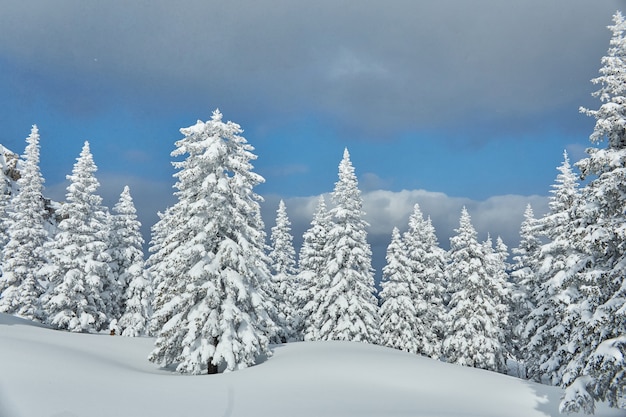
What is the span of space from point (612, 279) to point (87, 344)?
83.0 feet

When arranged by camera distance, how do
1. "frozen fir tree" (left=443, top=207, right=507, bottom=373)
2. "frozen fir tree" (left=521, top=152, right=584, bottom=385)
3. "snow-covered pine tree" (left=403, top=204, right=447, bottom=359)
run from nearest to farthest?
1. "frozen fir tree" (left=521, top=152, right=584, bottom=385)
2. "frozen fir tree" (left=443, top=207, right=507, bottom=373)
3. "snow-covered pine tree" (left=403, top=204, right=447, bottom=359)

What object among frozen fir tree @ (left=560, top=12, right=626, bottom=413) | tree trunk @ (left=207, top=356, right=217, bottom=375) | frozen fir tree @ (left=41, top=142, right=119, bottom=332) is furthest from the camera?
frozen fir tree @ (left=41, top=142, right=119, bottom=332)

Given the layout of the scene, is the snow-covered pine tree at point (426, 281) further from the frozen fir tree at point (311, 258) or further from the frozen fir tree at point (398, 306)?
the frozen fir tree at point (311, 258)

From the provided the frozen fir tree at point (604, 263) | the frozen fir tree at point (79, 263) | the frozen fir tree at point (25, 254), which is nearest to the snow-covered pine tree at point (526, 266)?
the frozen fir tree at point (604, 263)

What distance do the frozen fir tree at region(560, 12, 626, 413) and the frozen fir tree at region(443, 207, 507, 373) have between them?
2344 cm

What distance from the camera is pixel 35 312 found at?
130ft

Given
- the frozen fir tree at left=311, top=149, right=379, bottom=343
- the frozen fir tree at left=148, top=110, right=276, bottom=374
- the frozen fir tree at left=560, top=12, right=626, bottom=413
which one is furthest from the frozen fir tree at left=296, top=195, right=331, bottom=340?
the frozen fir tree at left=560, top=12, right=626, bottom=413

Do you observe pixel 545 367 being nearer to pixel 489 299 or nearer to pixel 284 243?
pixel 489 299

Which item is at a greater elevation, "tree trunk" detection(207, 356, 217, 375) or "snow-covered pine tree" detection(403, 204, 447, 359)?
"snow-covered pine tree" detection(403, 204, 447, 359)

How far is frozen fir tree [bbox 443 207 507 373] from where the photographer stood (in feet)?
118

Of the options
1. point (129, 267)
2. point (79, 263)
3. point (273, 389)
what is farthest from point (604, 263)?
point (129, 267)

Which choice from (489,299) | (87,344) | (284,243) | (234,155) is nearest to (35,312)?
(87,344)

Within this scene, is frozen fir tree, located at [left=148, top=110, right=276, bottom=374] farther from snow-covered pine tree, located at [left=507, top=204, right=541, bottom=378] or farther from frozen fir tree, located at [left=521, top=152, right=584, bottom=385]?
snow-covered pine tree, located at [left=507, top=204, right=541, bottom=378]

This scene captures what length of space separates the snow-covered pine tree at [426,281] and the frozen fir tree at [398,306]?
501 millimetres
